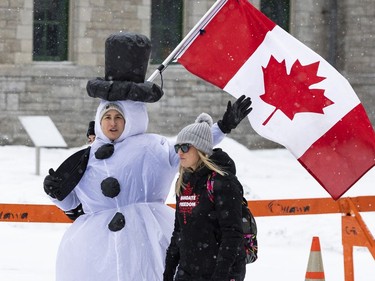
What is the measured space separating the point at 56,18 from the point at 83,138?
7.61 ft

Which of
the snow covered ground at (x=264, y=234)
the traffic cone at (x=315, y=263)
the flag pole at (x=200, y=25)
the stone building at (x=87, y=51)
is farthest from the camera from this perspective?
the stone building at (x=87, y=51)

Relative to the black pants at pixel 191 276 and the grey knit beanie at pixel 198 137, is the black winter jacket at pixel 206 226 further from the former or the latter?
the grey knit beanie at pixel 198 137

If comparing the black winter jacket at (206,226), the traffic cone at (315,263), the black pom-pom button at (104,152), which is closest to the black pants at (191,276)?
the black winter jacket at (206,226)

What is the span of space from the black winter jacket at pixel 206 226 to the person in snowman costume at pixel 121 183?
310mm

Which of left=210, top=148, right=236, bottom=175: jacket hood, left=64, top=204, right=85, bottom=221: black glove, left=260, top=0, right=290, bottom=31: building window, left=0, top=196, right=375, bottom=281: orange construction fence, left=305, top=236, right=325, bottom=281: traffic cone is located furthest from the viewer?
left=260, top=0, right=290, bottom=31: building window

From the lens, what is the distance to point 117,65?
5.86m

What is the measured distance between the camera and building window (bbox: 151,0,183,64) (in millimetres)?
21625

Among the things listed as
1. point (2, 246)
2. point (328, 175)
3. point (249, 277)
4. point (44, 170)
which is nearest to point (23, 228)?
point (2, 246)

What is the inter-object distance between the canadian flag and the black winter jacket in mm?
1332

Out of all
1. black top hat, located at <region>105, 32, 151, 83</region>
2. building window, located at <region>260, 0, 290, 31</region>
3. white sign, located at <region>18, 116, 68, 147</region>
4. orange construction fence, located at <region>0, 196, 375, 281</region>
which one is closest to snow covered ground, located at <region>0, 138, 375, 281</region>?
white sign, located at <region>18, 116, 68, 147</region>

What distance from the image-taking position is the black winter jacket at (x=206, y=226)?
5379 mm

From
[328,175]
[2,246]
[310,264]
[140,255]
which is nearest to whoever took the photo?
[140,255]

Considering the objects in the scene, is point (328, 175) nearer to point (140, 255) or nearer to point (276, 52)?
point (276, 52)

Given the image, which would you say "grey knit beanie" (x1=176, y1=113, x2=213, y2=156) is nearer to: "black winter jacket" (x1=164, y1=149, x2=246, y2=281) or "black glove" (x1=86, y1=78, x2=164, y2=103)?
"black winter jacket" (x1=164, y1=149, x2=246, y2=281)
